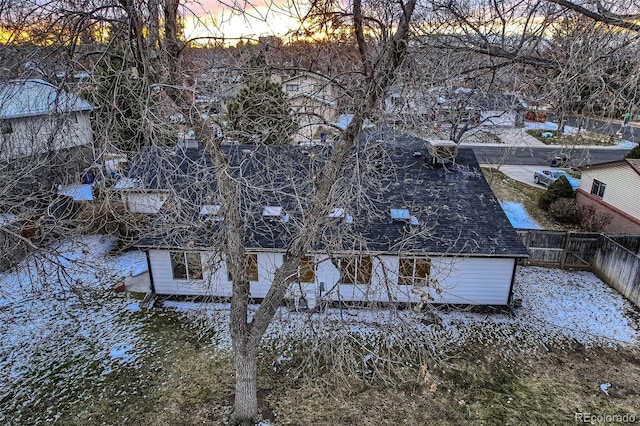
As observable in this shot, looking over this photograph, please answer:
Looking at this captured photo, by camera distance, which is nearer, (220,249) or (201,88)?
(201,88)

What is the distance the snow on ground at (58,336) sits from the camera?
7.88 metres

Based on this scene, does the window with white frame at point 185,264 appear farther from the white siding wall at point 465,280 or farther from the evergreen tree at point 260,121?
the evergreen tree at point 260,121

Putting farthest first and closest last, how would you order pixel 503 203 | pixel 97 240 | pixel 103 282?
pixel 503 203 → pixel 97 240 → pixel 103 282

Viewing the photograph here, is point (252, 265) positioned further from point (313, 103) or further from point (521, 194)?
point (521, 194)

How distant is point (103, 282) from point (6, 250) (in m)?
5.71

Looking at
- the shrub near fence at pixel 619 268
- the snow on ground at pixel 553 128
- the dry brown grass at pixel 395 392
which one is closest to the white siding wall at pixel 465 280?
the dry brown grass at pixel 395 392

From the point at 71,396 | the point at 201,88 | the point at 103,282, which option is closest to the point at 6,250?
the point at 71,396

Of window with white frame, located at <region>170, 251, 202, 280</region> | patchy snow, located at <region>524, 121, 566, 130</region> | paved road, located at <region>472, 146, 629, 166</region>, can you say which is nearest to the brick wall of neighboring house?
paved road, located at <region>472, 146, 629, 166</region>

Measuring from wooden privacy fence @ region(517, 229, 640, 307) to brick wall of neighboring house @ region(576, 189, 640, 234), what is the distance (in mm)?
1212

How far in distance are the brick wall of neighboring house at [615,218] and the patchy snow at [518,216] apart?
2144 mm

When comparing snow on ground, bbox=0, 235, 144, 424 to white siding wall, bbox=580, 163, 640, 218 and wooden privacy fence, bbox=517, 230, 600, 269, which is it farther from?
white siding wall, bbox=580, 163, 640, 218

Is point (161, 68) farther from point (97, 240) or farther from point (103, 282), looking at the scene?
point (97, 240)

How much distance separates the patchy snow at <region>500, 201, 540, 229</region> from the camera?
1561cm

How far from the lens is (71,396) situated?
7.90 metres
